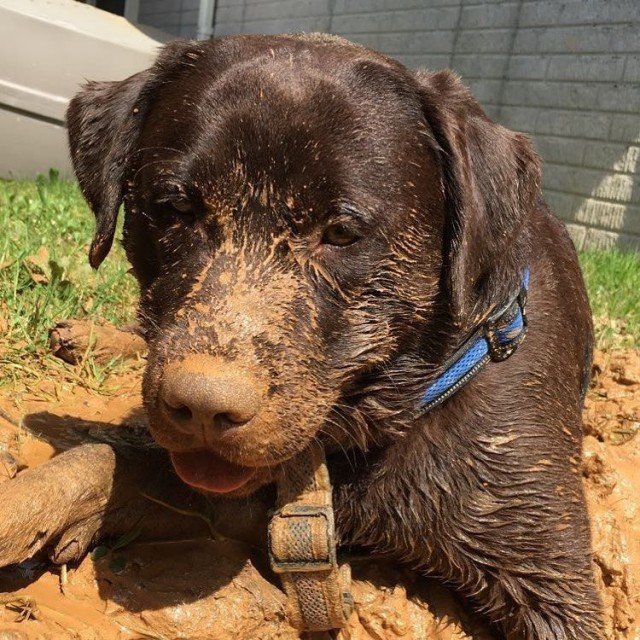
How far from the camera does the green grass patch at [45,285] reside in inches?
144

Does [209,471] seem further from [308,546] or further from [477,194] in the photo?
[477,194]

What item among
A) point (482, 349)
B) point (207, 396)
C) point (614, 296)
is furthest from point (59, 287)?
point (614, 296)

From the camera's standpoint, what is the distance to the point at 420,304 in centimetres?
247

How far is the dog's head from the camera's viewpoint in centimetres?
209

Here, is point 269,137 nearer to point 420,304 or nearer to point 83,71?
point 420,304

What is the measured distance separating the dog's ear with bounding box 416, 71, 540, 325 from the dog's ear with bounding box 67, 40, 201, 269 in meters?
0.82

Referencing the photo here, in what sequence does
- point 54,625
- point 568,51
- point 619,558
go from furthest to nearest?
point 568,51 → point 619,558 → point 54,625

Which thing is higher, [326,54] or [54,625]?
[326,54]

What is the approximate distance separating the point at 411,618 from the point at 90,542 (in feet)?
3.37

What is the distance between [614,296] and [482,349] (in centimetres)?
320

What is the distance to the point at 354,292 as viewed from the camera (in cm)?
233

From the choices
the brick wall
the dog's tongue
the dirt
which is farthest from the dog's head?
the brick wall

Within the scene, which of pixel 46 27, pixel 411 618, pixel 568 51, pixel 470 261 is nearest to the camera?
pixel 470 261

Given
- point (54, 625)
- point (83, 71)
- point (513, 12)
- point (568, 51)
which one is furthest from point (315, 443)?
point (513, 12)
